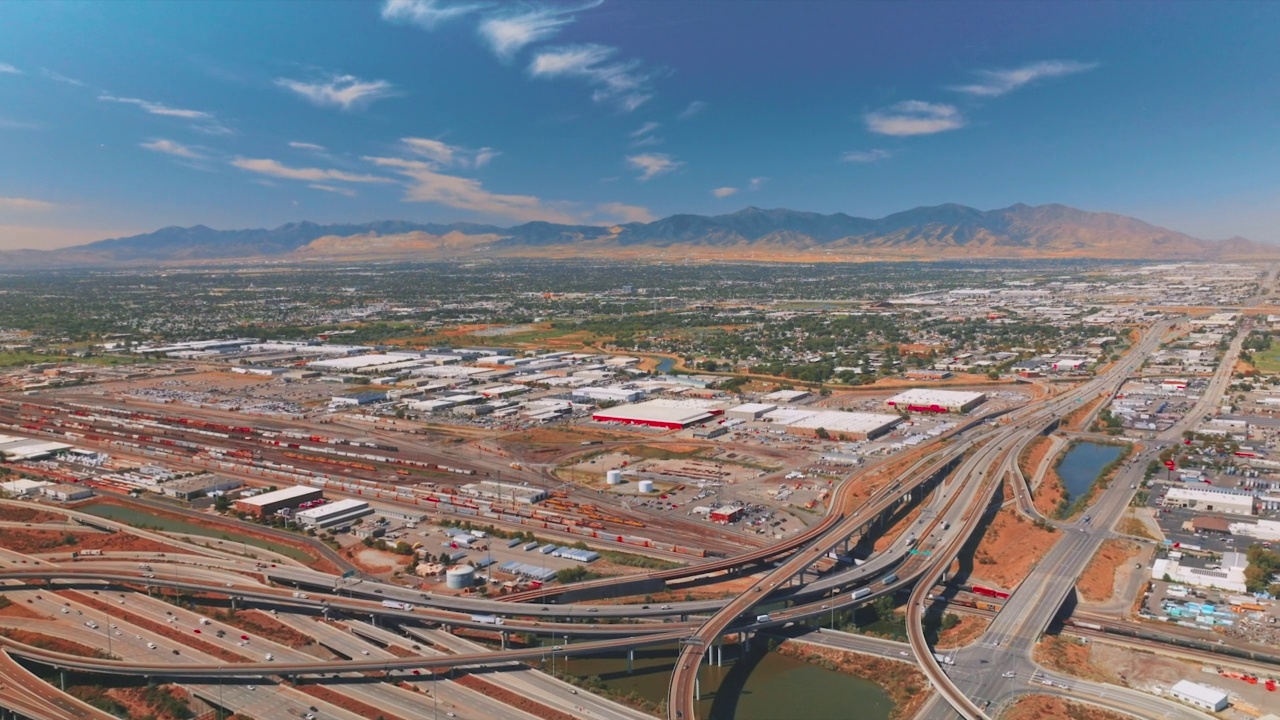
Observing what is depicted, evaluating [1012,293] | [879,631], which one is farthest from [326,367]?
[1012,293]

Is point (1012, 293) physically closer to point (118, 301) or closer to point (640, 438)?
point (640, 438)

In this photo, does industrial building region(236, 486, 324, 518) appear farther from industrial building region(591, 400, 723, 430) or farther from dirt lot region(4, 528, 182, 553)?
industrial building region(591, 400, 723, 430)

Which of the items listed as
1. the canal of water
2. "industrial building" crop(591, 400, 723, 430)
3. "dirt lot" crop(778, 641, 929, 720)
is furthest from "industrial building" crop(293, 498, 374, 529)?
the canal of water

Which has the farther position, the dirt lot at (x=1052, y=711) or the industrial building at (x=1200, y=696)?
the industrial building at (x=1200, y=696)

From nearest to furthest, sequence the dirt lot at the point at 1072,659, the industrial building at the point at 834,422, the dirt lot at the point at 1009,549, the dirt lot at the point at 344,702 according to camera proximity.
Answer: the dirt lot at the point at 344,702 → the dirt lot at the point at 1072,659 → the dirt lot at the point at 1009,549 → the industrial building at the point at 834,422

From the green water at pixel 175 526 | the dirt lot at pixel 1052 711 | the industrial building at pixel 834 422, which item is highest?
the industrial building at pixel 834 422

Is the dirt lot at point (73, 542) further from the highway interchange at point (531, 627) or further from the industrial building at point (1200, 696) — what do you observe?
the industrial building at point (1200, 696)

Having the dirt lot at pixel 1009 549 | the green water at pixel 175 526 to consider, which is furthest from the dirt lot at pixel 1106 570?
the green water at pixel 175 526
